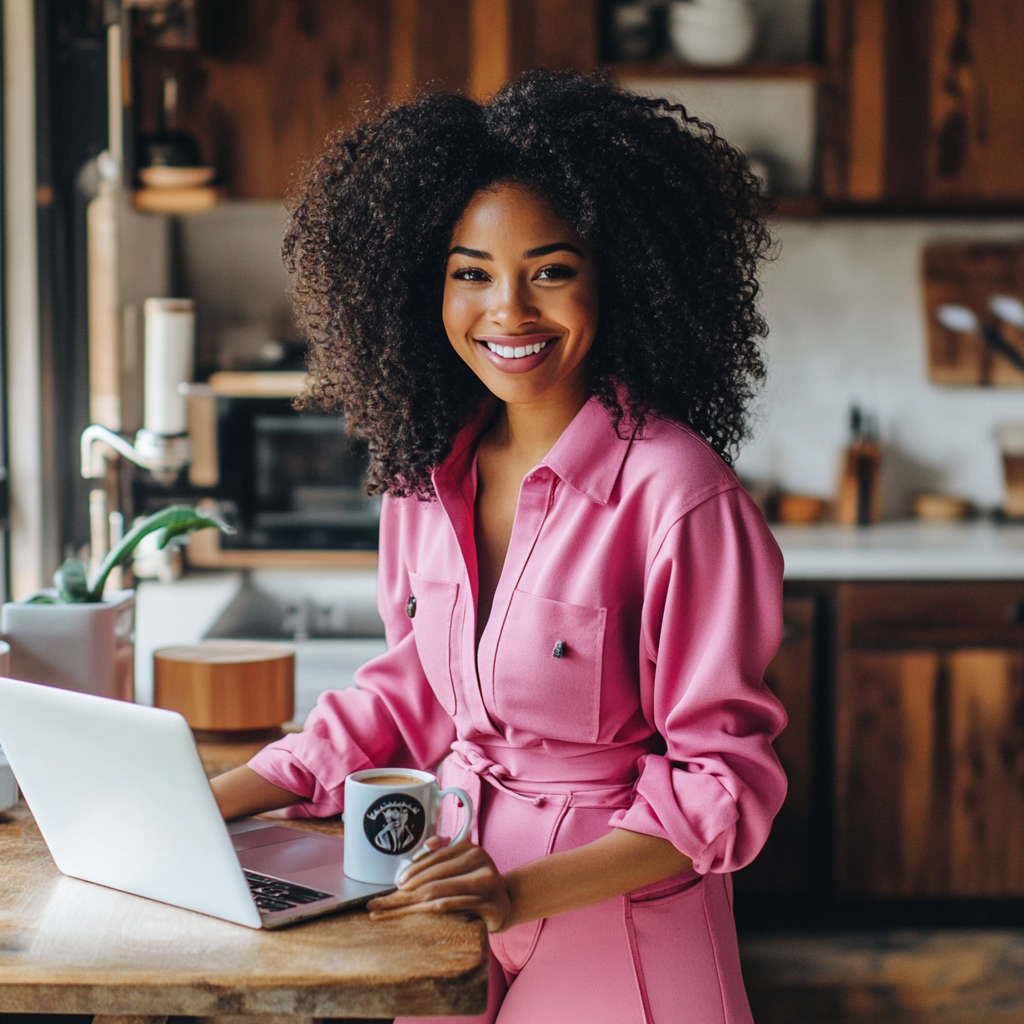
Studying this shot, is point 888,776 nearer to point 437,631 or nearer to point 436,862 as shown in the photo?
point 437,631

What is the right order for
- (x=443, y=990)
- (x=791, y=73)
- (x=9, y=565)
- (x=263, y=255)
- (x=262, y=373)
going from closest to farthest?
(x=443, y=990) < (x=9, y=565) < (x=262, y=373) < (x=791, y=73) < (x=263, y=255)

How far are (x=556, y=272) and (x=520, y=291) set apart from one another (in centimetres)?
4

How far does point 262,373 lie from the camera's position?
9.06ft

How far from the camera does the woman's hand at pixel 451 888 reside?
0.95 metres

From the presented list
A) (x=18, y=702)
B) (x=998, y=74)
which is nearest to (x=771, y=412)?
(x=998, y=74)

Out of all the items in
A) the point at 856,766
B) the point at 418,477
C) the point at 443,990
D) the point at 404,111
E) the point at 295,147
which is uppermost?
the point at 295,147

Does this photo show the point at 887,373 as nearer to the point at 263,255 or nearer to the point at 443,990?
the point at 263,255

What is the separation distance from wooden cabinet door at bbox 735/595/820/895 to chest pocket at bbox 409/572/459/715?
1.62m

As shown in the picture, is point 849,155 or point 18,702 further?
point 849,155

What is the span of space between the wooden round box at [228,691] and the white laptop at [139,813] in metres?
0.42

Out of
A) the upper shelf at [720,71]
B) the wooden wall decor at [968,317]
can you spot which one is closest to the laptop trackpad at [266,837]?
the upper shelf at [720,71]

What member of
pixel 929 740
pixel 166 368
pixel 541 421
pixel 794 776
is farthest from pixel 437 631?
pixel 929 740

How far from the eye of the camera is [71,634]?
1357 millimetres

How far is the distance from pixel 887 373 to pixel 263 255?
1.68m
